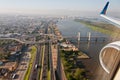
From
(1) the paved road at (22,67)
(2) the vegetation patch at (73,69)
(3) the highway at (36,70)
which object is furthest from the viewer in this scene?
(1) the paved road at (22,67)

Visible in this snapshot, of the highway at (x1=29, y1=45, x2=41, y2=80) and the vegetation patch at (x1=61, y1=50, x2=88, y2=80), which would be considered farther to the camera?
the highway at (x1=29, y1=45, x2=41, y2=80)

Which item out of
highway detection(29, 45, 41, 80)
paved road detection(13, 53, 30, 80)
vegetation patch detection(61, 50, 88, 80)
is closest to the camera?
vegetation patch detection(61, 50, 88, 80)

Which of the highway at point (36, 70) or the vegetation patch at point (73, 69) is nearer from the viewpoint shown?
the vegetation patch at point (73, 69)

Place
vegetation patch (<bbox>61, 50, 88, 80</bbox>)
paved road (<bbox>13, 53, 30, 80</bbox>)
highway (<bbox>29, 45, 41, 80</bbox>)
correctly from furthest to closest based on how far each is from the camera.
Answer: paved road (<bbox>13, 53, 30, 80</bbox>)
highway (<bbox>29, 45, 41, 80</bbox>)
vegetation patch (<bbox>61, 50, 88, 80</bbox>)

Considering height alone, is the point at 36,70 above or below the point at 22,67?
above

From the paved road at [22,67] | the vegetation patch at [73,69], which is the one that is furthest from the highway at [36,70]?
the vegetation patch at [73,69]

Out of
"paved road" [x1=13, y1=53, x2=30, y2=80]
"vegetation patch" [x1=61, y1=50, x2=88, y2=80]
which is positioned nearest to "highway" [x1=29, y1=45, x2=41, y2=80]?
"paved road" [x1=13, y1=53, x2=30, y2=80]

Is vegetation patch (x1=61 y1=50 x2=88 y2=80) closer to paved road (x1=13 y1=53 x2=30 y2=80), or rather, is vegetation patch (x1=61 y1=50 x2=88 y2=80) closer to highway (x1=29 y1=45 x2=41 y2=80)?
highway (x1=29 y1=45 x2=41 y2=80)

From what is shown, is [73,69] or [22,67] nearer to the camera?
[73,69]

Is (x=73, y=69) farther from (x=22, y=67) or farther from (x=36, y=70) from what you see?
(x=22, y=67)

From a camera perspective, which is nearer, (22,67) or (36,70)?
(36,70)

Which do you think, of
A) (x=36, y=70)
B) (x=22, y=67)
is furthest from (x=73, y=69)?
(x=22, y=67)

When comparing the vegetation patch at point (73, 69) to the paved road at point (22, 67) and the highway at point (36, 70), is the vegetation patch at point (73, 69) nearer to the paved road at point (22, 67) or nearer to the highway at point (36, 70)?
the highway at point (36, 70)
